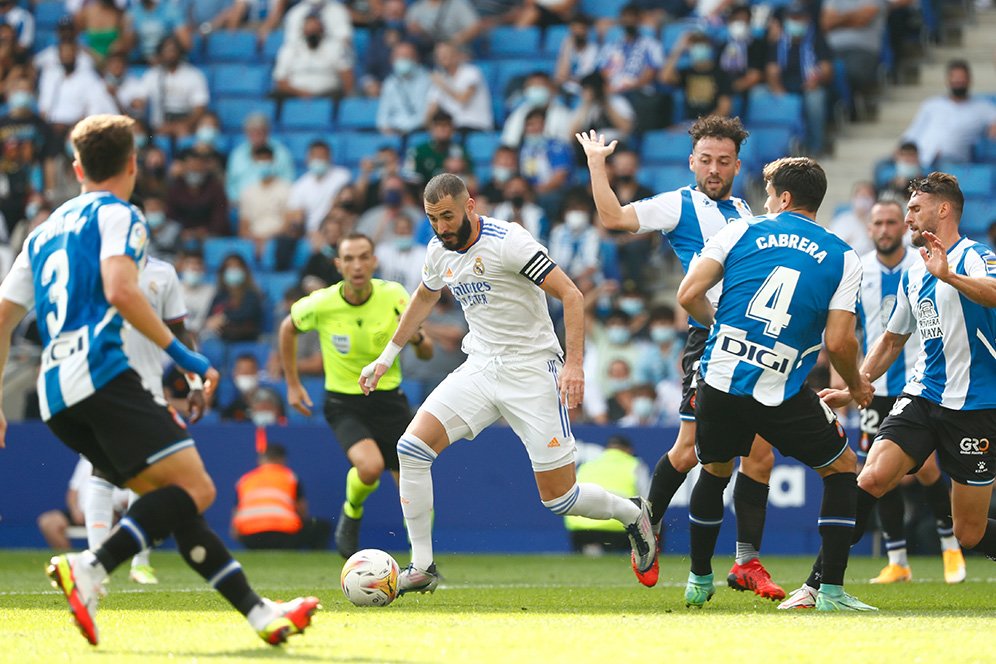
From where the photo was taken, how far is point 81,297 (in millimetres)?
6336

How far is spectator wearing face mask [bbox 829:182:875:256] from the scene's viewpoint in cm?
1559

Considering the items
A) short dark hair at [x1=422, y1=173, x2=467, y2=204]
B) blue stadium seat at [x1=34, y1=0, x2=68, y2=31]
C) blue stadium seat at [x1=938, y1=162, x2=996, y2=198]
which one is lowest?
short dark hair at [x1=422, y1=173, x2=467, y2=204]

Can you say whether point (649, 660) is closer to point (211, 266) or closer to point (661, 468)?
point (661, 468)

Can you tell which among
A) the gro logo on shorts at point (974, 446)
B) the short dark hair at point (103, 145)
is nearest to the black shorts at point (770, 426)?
the gro logo on shorts at point (974, 446)

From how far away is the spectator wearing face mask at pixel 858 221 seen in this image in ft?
51.2

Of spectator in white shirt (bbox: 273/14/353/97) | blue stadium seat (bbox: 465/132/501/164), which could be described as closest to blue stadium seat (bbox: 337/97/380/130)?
spectator in white shirt (bbox: 273/14/353/97)

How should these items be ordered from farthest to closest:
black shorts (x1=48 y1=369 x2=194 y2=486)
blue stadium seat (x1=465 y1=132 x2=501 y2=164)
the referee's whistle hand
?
blue stadium seat (x1=465 y1=132 x2=501 y2=164)
the referee's whistle hand
black shorts (x1=48 y1=369 x2=194 y2=486)

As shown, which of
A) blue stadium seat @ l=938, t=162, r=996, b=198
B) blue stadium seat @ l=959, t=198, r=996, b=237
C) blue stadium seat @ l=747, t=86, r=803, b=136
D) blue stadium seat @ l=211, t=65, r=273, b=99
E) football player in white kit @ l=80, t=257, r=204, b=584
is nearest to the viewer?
football player in white kit @ l=80, t=257, r=204, b=584

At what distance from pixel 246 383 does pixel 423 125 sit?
15.6ft

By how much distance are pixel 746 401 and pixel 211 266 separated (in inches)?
449

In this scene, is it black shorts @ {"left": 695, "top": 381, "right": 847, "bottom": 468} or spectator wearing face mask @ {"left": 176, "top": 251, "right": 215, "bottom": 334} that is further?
spectator wearing face mask @ {"left": 176, "top": 251, "right": 215, "bottom": 334}

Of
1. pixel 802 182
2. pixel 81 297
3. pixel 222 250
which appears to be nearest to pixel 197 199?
pixel 222 250

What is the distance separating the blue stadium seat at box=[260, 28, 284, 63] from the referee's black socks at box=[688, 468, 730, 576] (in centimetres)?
1372

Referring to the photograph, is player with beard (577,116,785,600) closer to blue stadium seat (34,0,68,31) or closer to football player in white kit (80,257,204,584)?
football player in white kit (80,257,204,584)
